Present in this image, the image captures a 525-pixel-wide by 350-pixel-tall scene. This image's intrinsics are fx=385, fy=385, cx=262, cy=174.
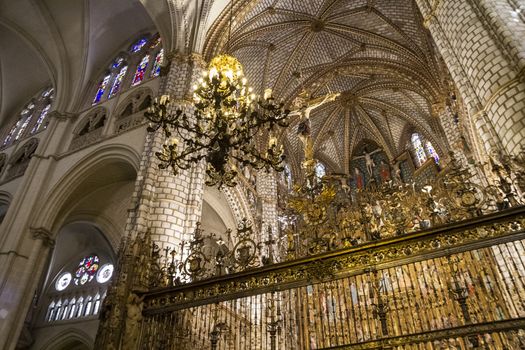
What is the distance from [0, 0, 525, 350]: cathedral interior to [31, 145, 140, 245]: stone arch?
62mm

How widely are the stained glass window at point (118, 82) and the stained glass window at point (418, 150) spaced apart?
46.5 ft

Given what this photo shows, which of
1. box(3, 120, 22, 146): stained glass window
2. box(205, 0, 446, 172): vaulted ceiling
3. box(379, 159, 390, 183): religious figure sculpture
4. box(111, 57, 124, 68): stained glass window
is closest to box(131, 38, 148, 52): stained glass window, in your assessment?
box(111, 57, 124, 68): stained glass window

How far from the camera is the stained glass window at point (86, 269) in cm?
1831

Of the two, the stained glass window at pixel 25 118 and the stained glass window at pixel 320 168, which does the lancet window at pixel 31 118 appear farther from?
the stained glass window at pixel 320 168

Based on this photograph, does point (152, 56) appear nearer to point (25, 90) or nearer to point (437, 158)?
point (25, 90)

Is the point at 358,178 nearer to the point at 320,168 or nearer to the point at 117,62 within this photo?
the point at 320,168

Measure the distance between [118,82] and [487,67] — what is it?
1339 cm

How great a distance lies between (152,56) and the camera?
49.5 feet

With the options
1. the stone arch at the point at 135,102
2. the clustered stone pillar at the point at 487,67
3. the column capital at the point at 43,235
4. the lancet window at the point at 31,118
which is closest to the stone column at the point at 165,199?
the stone arch at the point at 135,102

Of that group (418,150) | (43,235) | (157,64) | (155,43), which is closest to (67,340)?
(43,235)

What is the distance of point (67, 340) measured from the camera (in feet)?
54.3

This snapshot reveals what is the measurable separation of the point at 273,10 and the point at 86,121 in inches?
325

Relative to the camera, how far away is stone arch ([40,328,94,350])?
16.3 meters

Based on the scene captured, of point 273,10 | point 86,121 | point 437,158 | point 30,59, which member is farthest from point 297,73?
point 30,59
